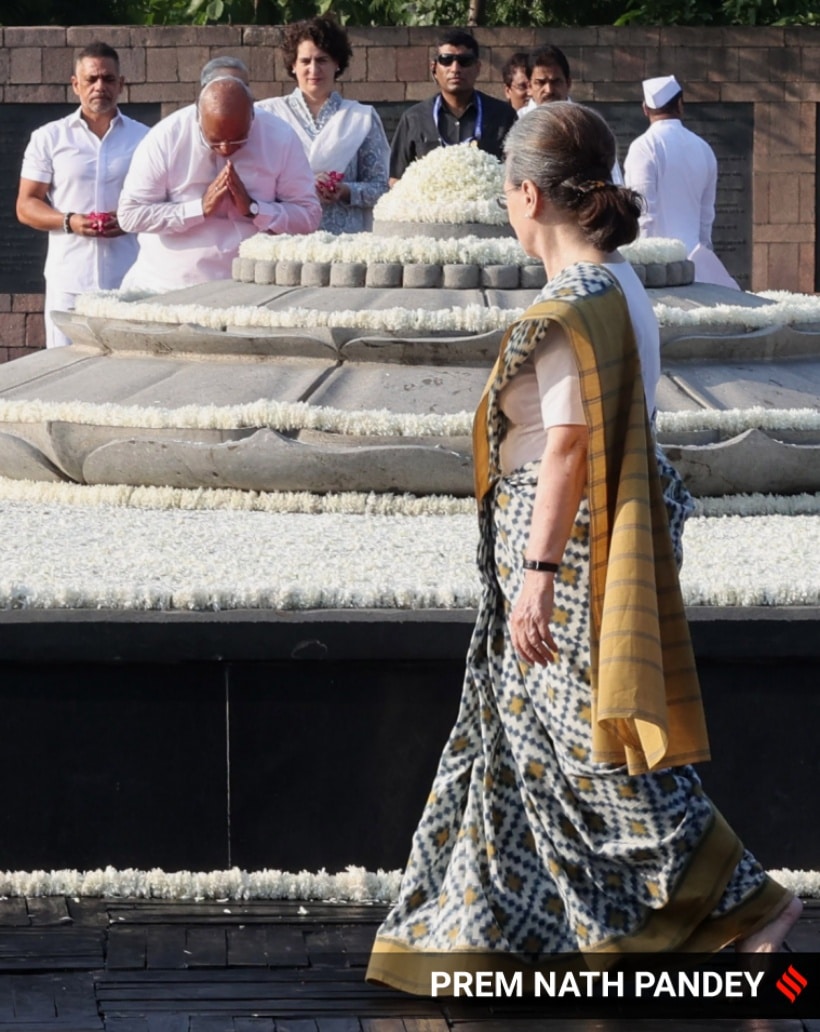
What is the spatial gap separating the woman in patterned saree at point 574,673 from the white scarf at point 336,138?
178 inches

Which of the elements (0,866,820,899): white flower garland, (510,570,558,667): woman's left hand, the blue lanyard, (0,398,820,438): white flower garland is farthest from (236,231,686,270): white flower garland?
(510,570,558,667): woman's left hand

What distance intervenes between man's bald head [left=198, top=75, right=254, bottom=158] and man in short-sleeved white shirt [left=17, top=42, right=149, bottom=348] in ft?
5.93

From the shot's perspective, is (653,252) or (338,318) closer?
(338,318)

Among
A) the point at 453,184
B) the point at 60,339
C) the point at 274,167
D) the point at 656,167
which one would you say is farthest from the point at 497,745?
the point at 656,167

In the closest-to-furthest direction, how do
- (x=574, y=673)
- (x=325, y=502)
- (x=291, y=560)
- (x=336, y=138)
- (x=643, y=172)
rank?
(x=574, y=673) < (x=291, y=560) < (x=325, y=502) < (x=336, y=138) < (x=643, y=172)

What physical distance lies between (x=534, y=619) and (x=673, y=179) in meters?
5.95

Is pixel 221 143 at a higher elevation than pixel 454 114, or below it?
below

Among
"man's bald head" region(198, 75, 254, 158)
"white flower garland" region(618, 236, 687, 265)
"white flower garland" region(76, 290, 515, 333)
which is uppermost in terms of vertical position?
"man's bald head" region(198, 75, 254, 158)

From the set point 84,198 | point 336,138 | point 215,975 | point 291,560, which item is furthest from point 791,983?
point 84,198

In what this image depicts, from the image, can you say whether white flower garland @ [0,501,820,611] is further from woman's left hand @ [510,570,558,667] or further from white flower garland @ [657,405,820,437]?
woman's left hand @ [510,570,558,667]

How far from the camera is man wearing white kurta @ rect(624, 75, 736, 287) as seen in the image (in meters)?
8.66

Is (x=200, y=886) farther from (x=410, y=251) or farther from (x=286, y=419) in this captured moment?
(x=410, y=251)

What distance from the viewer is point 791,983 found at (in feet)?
10.7

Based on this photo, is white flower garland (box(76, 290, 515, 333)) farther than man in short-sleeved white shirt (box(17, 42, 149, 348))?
No
